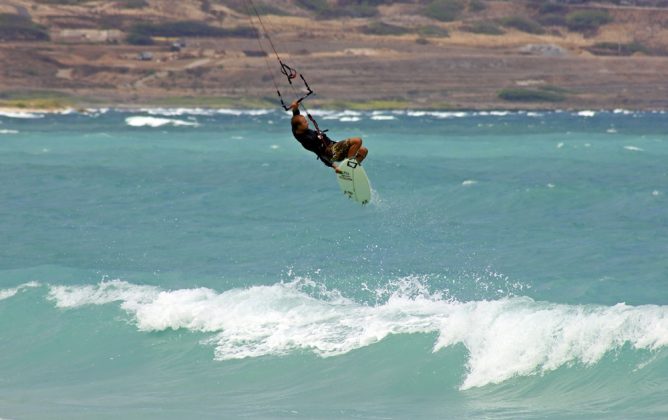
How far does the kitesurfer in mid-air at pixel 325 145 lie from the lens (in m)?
15.6

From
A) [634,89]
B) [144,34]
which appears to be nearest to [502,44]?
[634,89]

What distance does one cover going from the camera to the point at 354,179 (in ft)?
56.7

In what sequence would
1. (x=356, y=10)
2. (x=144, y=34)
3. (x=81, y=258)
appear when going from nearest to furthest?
1. (x=81, y=258)
2. (x=144, y=34)
3. (x=356, y=10)

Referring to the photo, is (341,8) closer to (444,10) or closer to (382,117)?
(444,10)

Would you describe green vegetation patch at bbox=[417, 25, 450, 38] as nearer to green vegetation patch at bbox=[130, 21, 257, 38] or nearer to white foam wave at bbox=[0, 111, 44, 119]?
green vegetation patch at bbox=[130, 21, 257, 38]

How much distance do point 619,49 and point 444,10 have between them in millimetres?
17194

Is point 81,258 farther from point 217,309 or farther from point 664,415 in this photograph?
point 664,415

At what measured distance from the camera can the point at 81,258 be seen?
21859 mm

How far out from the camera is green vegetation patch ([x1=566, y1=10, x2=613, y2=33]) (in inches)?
4599

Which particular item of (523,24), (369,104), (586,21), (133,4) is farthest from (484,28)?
(133,4)

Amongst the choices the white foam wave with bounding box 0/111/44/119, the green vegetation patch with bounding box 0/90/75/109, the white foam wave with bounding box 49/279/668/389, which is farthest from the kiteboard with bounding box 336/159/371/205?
the green vegetation patch with bounding box 0/90/75/109

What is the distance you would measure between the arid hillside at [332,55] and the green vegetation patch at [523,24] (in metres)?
0.12

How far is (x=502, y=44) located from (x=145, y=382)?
9818cm

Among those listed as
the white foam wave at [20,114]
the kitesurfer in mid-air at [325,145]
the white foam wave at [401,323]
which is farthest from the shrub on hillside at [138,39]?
the kitesurfer in mid-air at [325,145]
